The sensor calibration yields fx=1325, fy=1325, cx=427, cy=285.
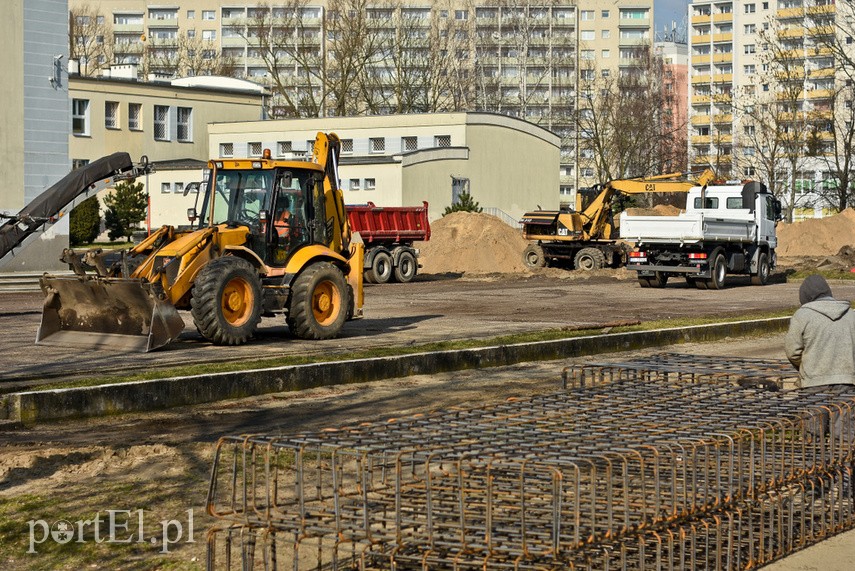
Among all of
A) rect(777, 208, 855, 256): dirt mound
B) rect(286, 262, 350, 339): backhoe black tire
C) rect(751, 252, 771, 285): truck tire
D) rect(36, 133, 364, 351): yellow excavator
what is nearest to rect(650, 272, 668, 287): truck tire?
rect(751, 252, 771, 285): truck tire

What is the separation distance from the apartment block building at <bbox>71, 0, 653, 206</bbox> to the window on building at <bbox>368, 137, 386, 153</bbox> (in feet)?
49.4

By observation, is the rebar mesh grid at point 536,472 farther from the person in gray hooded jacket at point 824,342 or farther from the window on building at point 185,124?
the window on building at point 185,124

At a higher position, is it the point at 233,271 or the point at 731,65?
the point at 731,65

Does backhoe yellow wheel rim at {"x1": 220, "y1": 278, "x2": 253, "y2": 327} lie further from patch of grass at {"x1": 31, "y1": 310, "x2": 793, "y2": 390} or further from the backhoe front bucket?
patch of grass at {"x1": 31, "y1": 310, "x2": 793, "y2": 390}

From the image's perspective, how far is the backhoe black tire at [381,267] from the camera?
3762 cm

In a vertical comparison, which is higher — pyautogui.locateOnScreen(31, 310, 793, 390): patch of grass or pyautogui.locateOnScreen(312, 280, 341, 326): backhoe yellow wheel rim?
pyautogui.locateOnScreen(312, 280, 341, 326): backhoe yellow wheel rim

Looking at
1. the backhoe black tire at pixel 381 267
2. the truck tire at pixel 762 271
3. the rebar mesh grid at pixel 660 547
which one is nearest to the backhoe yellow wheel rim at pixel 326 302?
the rebar mesh grid at pixel 660 547

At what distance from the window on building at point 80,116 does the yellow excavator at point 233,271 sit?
44.9 m

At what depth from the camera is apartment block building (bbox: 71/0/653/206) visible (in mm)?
101100

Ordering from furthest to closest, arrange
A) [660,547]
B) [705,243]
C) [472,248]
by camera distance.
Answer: [472,248]
[705,243]
[660,547]

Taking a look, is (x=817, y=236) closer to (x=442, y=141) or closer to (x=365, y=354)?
(x=442, y=141)

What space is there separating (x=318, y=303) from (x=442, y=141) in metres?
45.7

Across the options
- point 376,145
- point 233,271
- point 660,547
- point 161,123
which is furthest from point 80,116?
point 660,547

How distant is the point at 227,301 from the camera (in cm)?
1858
